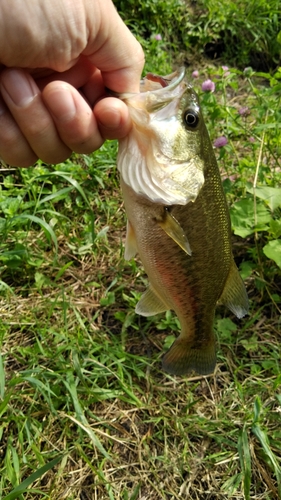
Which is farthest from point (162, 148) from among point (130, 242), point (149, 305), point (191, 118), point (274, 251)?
point (274, 251)

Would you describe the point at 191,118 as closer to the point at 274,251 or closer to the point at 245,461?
the point at 274,251

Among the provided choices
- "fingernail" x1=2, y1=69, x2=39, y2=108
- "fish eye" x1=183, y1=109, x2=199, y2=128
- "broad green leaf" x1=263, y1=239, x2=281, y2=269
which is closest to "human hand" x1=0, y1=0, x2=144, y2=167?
"fingernail" x1=2, y1=69, x2=39, y2=108

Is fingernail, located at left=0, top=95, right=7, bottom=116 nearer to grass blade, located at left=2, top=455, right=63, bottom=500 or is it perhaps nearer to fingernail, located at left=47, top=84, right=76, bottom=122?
fingernail, located at left=47, top=84, right=76, bottom=122

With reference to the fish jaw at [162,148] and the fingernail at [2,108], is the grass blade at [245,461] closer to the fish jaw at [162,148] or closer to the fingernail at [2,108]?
the fish jaw at [162,148]

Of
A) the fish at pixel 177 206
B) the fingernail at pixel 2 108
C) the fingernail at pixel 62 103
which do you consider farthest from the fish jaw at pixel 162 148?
the fingernail at pixel 2 108

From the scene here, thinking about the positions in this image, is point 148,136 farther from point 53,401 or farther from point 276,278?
point 276,278

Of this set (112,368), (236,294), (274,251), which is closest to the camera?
(236,294)
